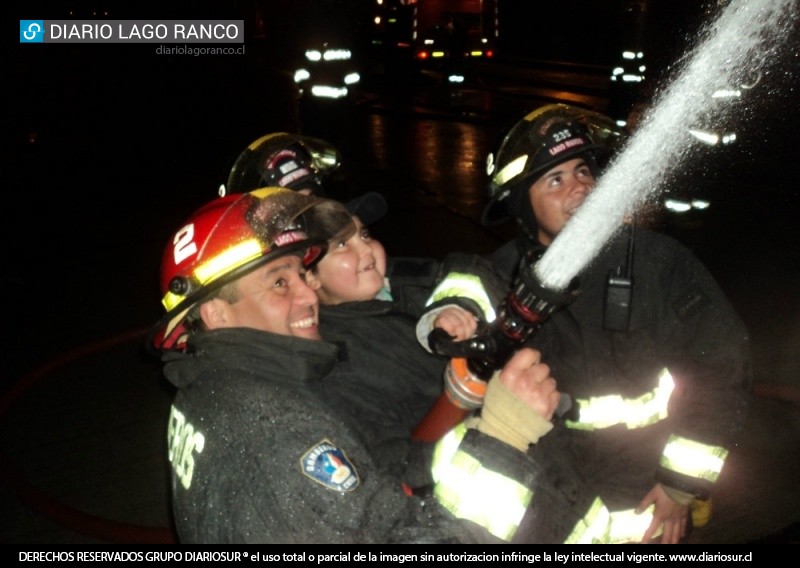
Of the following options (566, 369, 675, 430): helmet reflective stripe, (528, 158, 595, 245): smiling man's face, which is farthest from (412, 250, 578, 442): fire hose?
(528, 158, 595, 245): smiling man's face

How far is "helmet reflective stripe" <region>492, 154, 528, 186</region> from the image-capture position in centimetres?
260

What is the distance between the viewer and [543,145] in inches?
101

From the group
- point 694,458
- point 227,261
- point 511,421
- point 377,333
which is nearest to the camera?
point 511,421

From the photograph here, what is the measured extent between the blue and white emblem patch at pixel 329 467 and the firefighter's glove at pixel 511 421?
1.18ft

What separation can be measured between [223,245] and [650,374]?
1426 millimetres

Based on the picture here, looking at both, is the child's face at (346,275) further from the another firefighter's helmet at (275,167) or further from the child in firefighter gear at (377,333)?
the another firefighter's helmet at (275,167)

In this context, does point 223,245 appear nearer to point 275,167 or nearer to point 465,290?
point 465,290

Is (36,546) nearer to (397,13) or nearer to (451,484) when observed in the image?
(451,484)

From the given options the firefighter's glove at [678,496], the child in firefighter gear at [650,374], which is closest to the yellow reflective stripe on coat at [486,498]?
the child in firefighter gear at [650,374]

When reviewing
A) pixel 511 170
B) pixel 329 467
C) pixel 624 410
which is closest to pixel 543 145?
pixel 511 170

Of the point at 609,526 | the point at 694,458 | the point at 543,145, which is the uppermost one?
the point at 543,145

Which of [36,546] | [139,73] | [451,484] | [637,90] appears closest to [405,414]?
[451,484]

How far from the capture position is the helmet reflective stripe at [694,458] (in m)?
2.11

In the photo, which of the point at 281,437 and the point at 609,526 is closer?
the point at 281,437
